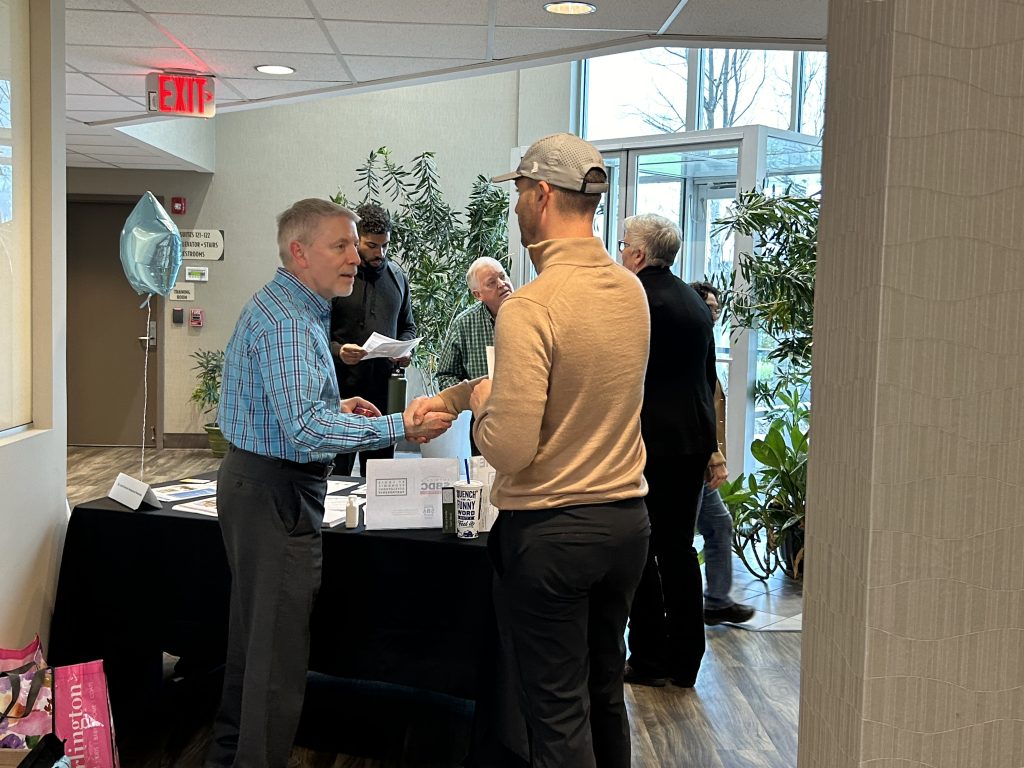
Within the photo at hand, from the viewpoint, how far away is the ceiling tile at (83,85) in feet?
17.4

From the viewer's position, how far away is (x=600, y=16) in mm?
3977

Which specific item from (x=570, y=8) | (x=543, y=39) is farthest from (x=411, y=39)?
(x=570, y=8)

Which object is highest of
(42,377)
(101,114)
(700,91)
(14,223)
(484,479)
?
(700,91)

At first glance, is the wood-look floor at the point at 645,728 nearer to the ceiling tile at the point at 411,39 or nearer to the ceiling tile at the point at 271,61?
the ceiling tile at the point at 411,39

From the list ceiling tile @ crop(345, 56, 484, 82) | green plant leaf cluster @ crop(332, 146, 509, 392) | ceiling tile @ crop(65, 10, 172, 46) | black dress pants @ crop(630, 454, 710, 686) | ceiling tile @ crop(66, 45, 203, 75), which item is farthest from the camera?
green plant leaf cluster @ crop(332, 146, 509, 392)

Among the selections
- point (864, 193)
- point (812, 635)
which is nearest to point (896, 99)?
point (864, 193)

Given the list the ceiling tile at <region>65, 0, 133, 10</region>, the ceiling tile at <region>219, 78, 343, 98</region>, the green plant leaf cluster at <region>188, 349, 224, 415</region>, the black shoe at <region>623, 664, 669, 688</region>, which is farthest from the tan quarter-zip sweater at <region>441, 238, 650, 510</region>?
the green plant leaf cluster at <region>188, 349, 224, 415</region>

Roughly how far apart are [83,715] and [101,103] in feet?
14.8

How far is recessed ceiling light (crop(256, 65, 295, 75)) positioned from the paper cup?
10.2ft

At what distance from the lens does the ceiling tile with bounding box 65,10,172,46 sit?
4.10 meters

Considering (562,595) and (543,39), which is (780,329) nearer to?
(543,39)

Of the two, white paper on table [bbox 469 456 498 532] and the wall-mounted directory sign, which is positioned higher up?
the wall-mounted directory sign

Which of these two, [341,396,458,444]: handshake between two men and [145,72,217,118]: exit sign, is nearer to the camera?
[341,396,458,444]: handshake between two men

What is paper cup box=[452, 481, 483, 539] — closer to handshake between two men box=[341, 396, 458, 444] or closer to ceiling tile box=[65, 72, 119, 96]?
handshake between two men box=[341, 396, 458, 444]
